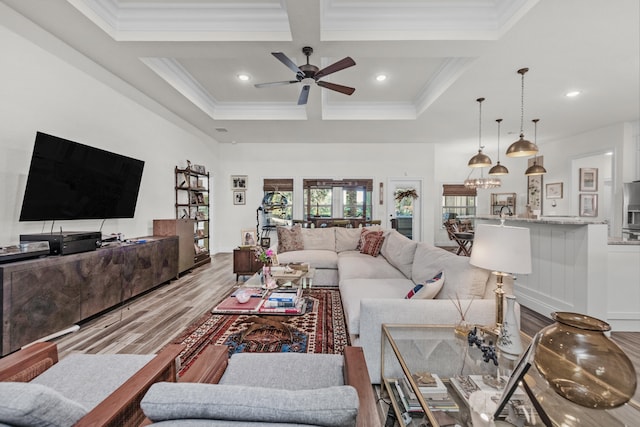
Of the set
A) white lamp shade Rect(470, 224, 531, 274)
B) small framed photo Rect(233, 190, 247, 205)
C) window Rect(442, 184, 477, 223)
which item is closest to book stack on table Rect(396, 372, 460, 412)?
white lamp shade Rect(470, 224, 531, 274)

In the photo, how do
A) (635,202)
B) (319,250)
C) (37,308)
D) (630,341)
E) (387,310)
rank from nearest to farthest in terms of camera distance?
(387,310)
(37,308)
(630,341)
(319,250)
(635,202)

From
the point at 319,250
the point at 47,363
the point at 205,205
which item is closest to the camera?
the point at 47,363

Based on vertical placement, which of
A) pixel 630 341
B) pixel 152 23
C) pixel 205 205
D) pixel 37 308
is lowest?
pixel 630 341

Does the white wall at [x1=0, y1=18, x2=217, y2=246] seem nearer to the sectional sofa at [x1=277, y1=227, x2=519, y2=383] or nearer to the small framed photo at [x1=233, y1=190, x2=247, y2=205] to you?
the small framed photo at [x1=233, y1=190, x2=247, y2=205]

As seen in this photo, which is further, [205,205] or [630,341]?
[205,205]

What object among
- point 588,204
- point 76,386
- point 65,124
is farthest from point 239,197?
point 588,204

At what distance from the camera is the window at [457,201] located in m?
8.58

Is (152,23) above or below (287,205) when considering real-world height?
above

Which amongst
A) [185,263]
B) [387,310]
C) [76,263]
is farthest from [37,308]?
[387,310]

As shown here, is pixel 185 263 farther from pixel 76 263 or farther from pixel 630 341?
pixel 630 341

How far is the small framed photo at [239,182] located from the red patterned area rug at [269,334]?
4.61 metres

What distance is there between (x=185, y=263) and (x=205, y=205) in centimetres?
182

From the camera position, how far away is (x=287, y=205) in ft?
23.6

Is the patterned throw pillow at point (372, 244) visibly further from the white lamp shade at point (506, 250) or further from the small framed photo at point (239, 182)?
the small framed photo at point (239, 182)
